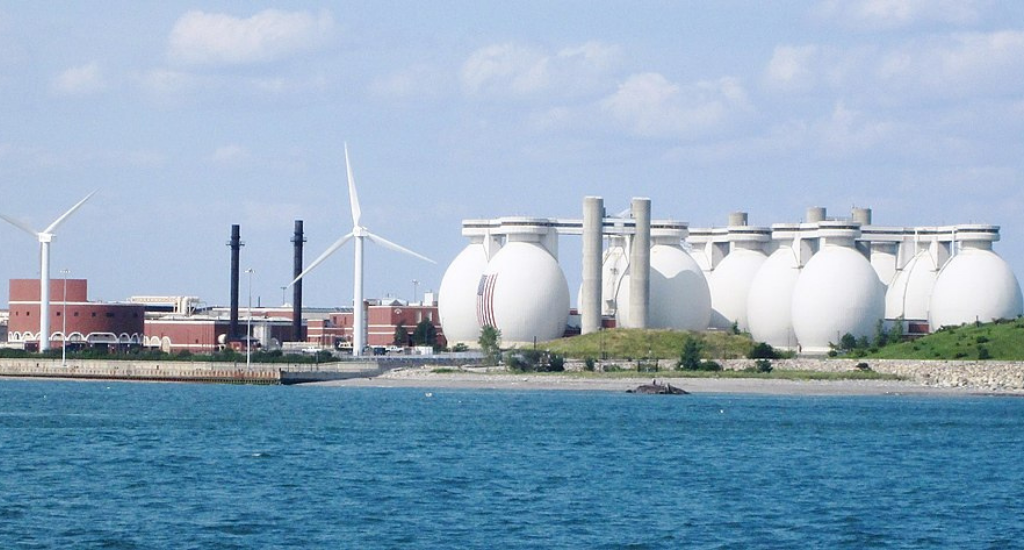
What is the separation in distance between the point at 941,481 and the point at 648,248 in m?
81.3

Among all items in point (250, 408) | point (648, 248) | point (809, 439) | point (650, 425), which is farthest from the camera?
point (648, 248)

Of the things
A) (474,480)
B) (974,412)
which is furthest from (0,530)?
(974,412)

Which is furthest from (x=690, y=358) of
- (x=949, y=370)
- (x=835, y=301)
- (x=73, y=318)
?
(x=73, y=318)

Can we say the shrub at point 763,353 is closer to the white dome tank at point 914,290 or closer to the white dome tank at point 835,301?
the white dome tank at point 835,301

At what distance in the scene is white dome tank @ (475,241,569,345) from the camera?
125 m

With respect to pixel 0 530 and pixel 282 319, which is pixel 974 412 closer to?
pixel 0 530

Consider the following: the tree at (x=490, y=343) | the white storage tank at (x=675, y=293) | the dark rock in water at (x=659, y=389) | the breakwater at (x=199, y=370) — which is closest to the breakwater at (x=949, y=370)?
the dark rock in water at (x=659, y=389)

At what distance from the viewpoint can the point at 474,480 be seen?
43219 mm

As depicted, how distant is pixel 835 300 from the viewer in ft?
412

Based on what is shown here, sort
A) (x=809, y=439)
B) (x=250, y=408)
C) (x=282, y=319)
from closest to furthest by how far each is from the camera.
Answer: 1. (x=809, y=439)
2. (x=250, y=408)
3. (x=282, y=319)

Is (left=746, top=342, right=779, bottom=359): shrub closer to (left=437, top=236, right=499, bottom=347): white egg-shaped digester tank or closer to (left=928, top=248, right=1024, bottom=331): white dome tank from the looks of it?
(left=928, top=248, right=1024, bottom=331): white dome tank

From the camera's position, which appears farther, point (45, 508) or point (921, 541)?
point (45, 508)

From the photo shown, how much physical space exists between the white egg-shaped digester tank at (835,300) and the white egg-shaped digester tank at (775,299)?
223 centimetres

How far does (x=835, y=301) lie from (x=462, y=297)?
2651 centimetres
